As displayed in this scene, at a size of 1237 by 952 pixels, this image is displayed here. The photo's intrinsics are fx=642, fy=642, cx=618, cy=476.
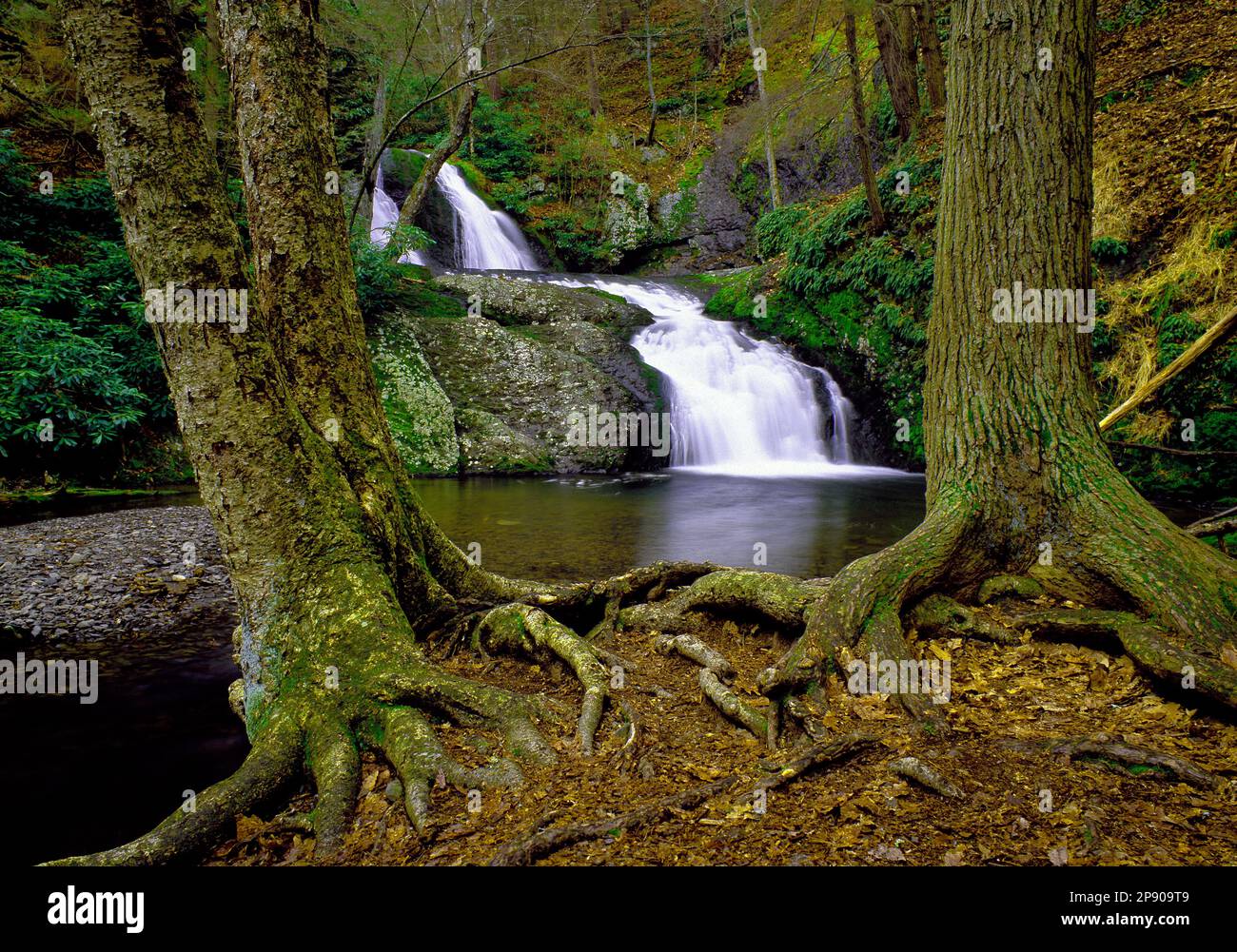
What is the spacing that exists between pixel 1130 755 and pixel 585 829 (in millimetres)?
2141

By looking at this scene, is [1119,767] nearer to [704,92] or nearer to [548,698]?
[548,698]

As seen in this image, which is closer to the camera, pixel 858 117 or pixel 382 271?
pixel 858 117

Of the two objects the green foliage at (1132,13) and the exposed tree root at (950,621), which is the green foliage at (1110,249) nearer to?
the green foliage at (1132,13)

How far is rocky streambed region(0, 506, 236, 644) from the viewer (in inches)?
242

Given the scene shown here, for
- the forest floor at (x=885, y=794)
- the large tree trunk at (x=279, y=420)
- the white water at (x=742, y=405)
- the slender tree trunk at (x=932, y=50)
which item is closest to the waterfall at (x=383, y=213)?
the white water at (x=742, y=405)

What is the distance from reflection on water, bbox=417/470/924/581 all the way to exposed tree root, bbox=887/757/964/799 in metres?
5.39

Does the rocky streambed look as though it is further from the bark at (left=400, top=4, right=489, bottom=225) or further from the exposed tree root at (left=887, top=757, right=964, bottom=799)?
the bark at (left=400, top=4, right=489, bottom=225)

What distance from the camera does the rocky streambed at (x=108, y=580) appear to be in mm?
6141

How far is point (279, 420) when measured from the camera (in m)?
3.26

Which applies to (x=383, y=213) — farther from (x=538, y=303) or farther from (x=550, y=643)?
(x=550, y=643)

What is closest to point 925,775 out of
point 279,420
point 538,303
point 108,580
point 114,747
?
point 279,420

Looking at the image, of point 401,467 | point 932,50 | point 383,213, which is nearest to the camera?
point 401,467

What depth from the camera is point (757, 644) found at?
4316 millimetres

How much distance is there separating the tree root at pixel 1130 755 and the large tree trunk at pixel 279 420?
2085 mm
